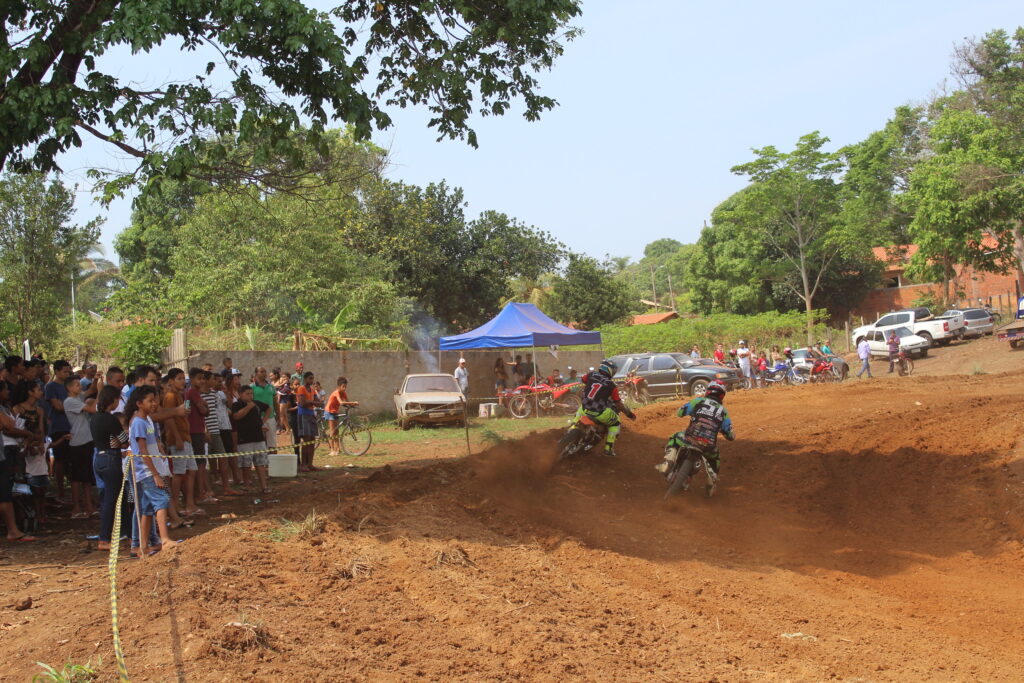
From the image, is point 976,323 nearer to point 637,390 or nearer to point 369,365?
point 637,390

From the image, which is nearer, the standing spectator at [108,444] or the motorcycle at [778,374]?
the standing spectator at [108,444]

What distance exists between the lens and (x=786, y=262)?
48.3 meters

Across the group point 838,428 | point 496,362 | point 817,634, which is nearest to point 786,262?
point 496,362

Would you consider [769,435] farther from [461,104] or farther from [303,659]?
[303,659]

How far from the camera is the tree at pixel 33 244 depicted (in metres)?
16.6

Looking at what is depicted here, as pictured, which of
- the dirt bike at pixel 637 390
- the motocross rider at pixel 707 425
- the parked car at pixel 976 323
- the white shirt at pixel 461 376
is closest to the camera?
the motocross rider at pixel 707 425

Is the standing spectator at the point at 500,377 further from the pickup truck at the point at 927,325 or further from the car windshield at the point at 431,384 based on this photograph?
the pickup truck at the point at 927,325

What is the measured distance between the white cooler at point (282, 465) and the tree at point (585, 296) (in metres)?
35.8

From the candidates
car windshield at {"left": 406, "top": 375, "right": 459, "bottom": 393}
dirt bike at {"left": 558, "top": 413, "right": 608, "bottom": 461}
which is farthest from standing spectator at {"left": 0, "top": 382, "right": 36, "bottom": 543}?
car windshield at {"left": 406, "top": 375, "right": 459, "bottom": 393}

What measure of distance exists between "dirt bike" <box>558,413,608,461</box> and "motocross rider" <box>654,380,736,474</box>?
165 centimetres

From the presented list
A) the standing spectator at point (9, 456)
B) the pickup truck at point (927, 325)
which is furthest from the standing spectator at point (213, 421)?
the pickup truck at point (927, 325)

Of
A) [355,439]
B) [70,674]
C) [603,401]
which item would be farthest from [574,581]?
[355,439]

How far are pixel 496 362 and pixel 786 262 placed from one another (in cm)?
2753

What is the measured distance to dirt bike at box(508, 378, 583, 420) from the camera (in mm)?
23250
